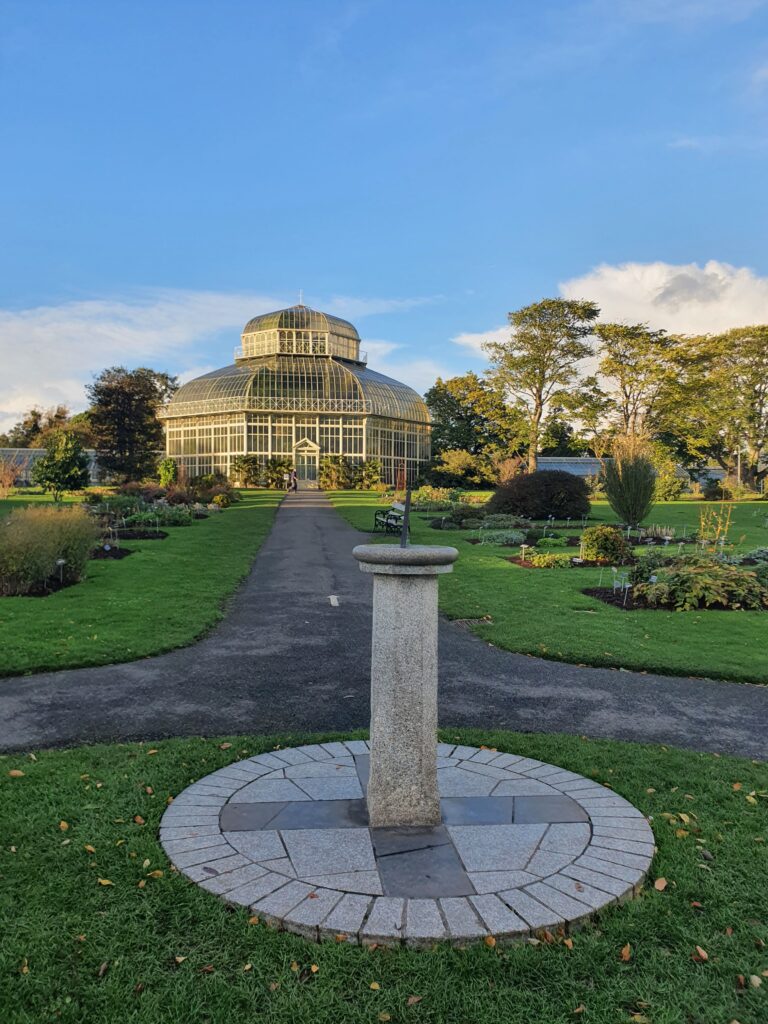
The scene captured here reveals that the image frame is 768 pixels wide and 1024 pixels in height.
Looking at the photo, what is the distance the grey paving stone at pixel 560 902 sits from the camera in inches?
117

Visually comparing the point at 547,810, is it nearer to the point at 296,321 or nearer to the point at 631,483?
the point at 631,483

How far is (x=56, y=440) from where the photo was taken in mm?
31812

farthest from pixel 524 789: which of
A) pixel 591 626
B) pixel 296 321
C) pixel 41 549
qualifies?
pixel 296 321

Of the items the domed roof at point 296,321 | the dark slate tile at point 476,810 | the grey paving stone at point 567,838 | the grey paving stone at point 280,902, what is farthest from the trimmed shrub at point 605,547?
the domed roof at point 296,321

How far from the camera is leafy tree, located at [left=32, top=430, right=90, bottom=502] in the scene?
30734 mm

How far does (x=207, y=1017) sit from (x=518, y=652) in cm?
584

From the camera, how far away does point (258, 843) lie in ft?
11.6

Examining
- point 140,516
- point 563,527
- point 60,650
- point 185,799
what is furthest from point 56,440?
point 185,799

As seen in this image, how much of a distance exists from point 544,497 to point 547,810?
22432 mm

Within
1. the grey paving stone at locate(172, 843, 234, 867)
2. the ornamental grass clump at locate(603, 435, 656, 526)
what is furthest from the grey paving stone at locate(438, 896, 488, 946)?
the ornamental grass clump at locate(603, 435, 656, 526)

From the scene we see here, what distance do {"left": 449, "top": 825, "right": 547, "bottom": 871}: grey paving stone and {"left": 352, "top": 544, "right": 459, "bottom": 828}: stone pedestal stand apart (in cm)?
21

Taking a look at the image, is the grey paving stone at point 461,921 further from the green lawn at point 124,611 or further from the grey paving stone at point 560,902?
the green lawn at point 124,611

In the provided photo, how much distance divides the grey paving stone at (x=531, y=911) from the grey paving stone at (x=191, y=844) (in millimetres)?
1452

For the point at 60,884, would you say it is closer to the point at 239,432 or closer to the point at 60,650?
the point at 60,650
